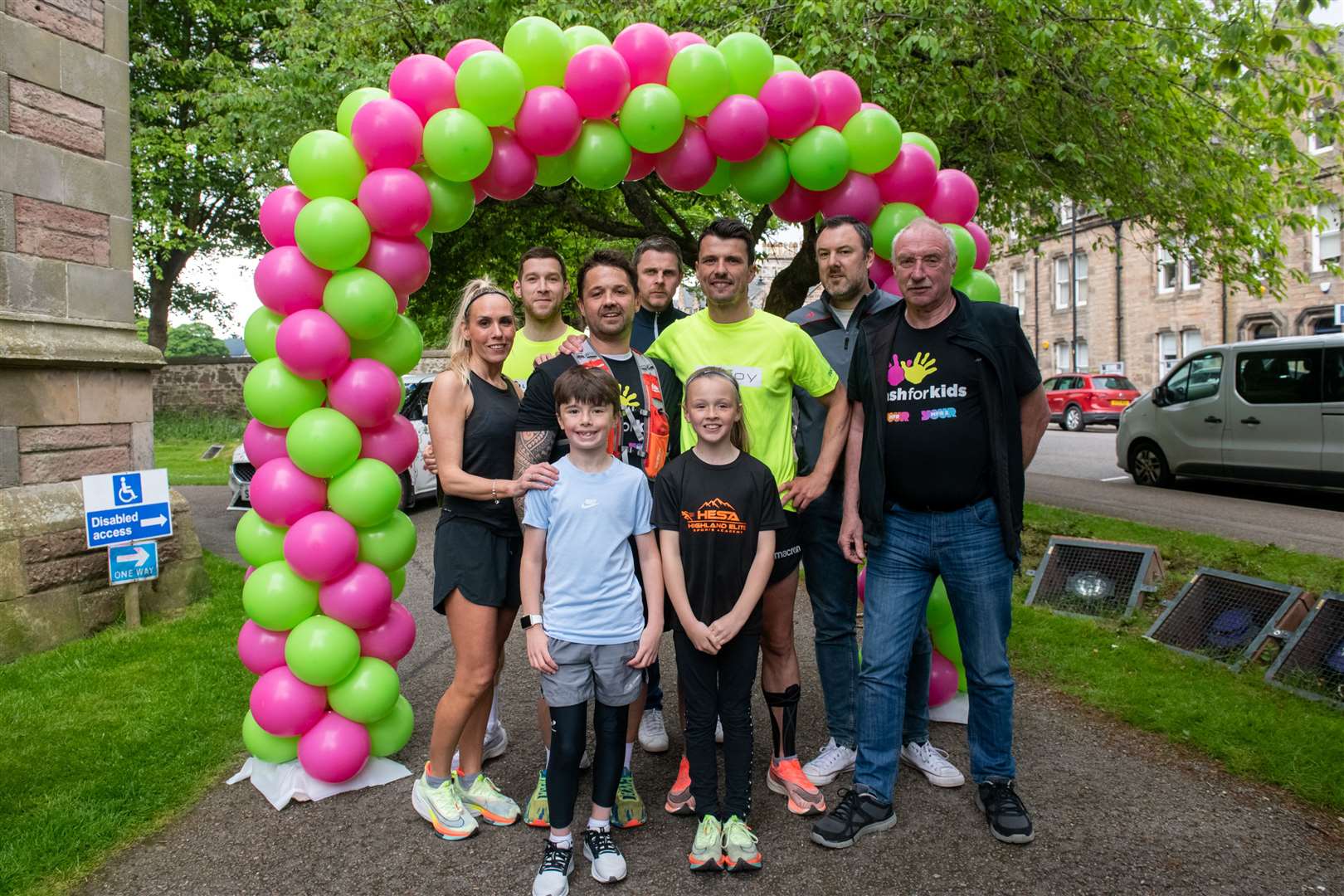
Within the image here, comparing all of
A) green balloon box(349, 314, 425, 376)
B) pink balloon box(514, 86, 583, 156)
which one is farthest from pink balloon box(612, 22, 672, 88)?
green balloon box(349, 314, 425, 376)

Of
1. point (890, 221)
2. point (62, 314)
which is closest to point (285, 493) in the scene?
point (890, 221)

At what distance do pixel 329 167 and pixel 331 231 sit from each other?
0.33 m

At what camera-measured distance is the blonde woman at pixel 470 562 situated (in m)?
3.31

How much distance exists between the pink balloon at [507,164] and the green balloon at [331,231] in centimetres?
59

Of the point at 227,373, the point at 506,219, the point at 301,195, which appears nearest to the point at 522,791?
the point at 301,195

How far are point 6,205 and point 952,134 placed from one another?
324 inches

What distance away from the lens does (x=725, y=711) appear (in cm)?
309

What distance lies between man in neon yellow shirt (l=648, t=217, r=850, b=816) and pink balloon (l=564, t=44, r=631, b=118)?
2.52 feet

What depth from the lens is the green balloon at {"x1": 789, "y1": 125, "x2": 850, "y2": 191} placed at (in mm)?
3904

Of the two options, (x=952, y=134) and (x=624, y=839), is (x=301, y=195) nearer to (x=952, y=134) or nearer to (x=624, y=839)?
(x=624, y=839)

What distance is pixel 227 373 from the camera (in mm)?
22797

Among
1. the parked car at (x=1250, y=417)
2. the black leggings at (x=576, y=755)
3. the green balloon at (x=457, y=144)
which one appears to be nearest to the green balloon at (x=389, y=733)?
the black leggings at (x=576, y=755)

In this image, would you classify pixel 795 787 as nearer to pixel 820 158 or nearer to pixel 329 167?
pixel 820 158

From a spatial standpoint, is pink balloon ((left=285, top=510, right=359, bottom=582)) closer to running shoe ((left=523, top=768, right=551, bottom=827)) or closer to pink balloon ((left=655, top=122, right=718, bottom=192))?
running shoe ((left=523, top=768, right=551, bottom=827))
